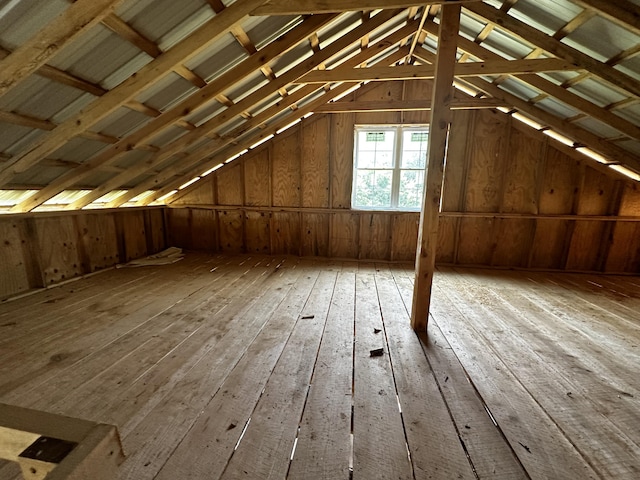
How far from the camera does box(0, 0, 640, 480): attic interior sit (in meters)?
1.44

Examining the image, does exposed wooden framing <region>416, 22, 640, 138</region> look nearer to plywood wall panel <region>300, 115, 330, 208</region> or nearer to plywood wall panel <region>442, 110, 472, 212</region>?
plywood wall panel <region>442, 110, 472, 212</region>

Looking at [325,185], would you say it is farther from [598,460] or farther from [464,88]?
[598,460]

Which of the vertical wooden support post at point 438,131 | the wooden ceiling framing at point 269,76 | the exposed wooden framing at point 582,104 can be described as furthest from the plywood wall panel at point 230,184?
the exposed wooden framing at point 582,104

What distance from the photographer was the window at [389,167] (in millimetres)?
4969

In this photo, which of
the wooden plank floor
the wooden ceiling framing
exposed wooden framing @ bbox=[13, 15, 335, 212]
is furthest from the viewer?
exposed wooden framing @ bbox=[13, 15, 335, 212]

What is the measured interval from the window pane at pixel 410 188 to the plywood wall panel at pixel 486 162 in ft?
2.60

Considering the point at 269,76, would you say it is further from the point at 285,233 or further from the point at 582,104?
the point at 582,104

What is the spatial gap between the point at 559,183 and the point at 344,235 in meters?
3.67

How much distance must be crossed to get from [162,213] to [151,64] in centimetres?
414

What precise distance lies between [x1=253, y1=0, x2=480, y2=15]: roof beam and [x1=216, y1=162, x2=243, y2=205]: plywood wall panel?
3.57 m

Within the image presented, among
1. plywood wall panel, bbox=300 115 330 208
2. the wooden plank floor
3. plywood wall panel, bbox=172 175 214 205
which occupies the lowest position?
the wooden plank floor

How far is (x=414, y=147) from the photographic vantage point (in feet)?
16.3

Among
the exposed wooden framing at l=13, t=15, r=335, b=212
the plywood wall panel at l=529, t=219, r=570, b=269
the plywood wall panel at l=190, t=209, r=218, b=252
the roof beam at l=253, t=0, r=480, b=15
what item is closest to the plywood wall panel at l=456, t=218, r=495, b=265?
the plywood wall panel at l=529, t=219, r=570, b=269

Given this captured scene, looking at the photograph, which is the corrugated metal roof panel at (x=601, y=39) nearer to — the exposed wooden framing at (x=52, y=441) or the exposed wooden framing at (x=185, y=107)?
the exposed wooden framing at (x=185, y=107)
